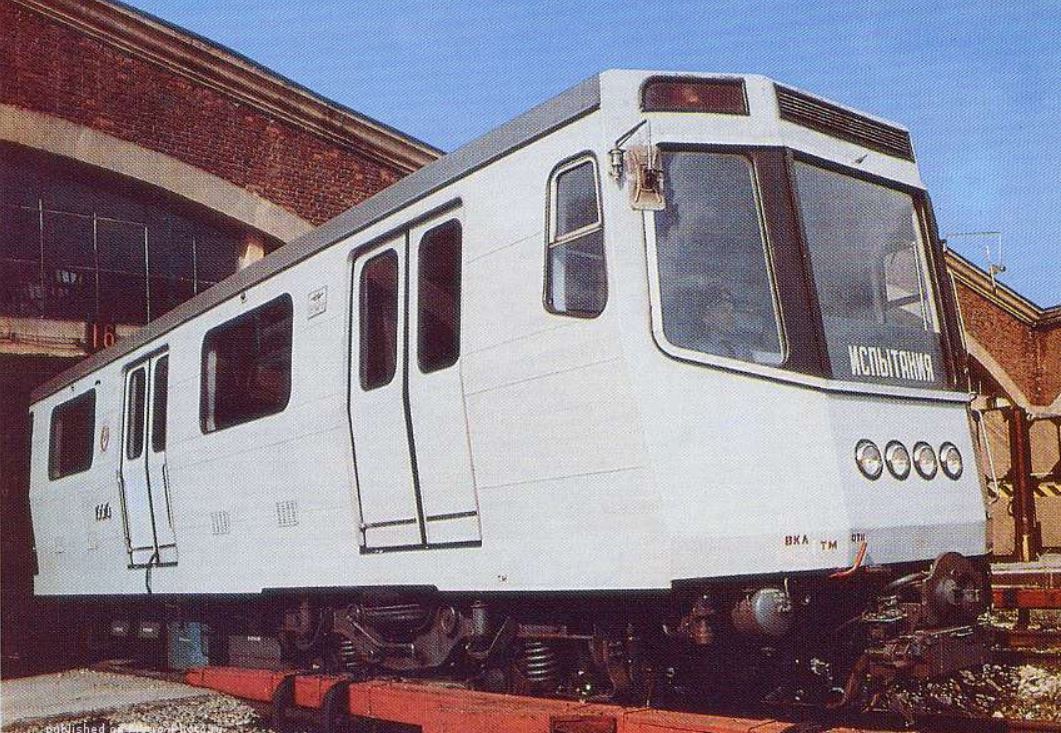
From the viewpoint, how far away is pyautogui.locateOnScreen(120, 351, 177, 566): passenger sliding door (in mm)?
9406

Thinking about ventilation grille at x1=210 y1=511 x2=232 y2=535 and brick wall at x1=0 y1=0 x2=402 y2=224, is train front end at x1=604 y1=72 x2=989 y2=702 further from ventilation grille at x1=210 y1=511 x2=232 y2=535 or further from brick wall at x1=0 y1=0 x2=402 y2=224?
brick wall at x1=0 y1=0 x2=402 y2=224

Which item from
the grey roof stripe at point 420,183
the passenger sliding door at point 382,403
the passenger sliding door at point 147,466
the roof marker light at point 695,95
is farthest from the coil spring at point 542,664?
the passenger sliding door at point 147,466

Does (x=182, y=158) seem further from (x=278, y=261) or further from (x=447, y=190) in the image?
(x=447, y=190)

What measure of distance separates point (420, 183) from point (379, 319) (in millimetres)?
849

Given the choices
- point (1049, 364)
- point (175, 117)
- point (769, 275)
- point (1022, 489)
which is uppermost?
point (175, 117)

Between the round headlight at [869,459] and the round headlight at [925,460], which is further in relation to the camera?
the round headlight at [925,460]

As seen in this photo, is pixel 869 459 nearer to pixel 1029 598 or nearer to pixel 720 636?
pixel 720 636

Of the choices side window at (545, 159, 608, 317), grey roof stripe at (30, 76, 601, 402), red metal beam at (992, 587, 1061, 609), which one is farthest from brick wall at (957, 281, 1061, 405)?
side window at (545, 159, 608, 317)

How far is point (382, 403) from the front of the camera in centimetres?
631

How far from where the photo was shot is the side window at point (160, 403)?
938 centimetres

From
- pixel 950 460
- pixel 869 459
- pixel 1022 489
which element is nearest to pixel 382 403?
pixel 869 459

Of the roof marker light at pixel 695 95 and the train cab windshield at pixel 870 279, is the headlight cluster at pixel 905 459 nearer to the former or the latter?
the train cab windshield at pixel 870 279

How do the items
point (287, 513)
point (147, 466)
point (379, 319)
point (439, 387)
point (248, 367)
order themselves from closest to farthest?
point (439, 387) < point (379, 319) < point (287, 513) < point (248, 367) < point (147, 466)

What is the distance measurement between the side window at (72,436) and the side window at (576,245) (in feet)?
24.5
